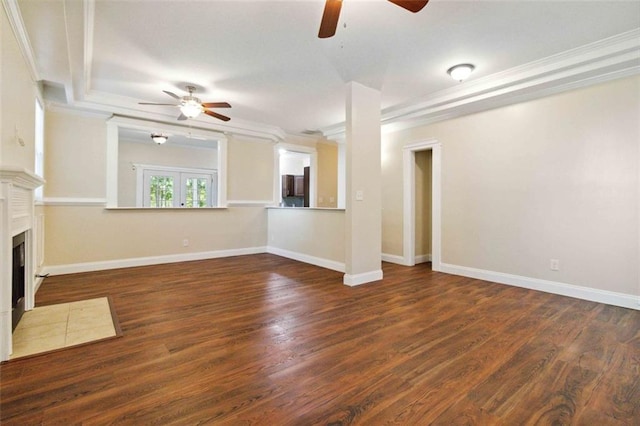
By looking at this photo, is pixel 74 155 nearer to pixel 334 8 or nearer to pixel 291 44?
pixel 291 44

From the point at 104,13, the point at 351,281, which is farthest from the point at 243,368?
the point at 104,13

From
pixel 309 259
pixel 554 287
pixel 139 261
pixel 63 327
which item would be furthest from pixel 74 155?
pixel 554 287

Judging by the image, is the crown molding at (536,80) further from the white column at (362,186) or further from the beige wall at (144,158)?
the beige wall at (144,158)

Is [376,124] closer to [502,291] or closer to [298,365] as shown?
[502,291]

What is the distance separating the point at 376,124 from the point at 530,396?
3.35 meters

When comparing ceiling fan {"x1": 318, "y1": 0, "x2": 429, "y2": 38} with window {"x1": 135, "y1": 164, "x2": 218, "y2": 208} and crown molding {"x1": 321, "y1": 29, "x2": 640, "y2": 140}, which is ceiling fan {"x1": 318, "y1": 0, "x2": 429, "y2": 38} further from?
window {"x1": 135, "y1": 164, "x2": 218, "y2": 208}

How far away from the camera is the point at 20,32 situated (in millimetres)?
2465

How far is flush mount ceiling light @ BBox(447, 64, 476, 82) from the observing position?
11.3ft

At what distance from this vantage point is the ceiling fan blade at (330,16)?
197cm

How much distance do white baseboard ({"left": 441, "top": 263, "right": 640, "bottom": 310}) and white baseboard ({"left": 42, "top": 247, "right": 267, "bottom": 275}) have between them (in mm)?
4031

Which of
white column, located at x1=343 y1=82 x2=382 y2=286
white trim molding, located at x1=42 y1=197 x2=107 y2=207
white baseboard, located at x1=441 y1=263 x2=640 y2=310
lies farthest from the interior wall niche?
white baseboard, located at x1=441 y1=263 x2=640 y2=310

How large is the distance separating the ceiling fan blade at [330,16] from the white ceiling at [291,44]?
432 mm

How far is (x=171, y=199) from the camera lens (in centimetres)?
805

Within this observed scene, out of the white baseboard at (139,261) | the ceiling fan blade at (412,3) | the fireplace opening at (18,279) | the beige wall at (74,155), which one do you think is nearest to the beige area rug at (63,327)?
the fireplace opening at (18,279)
